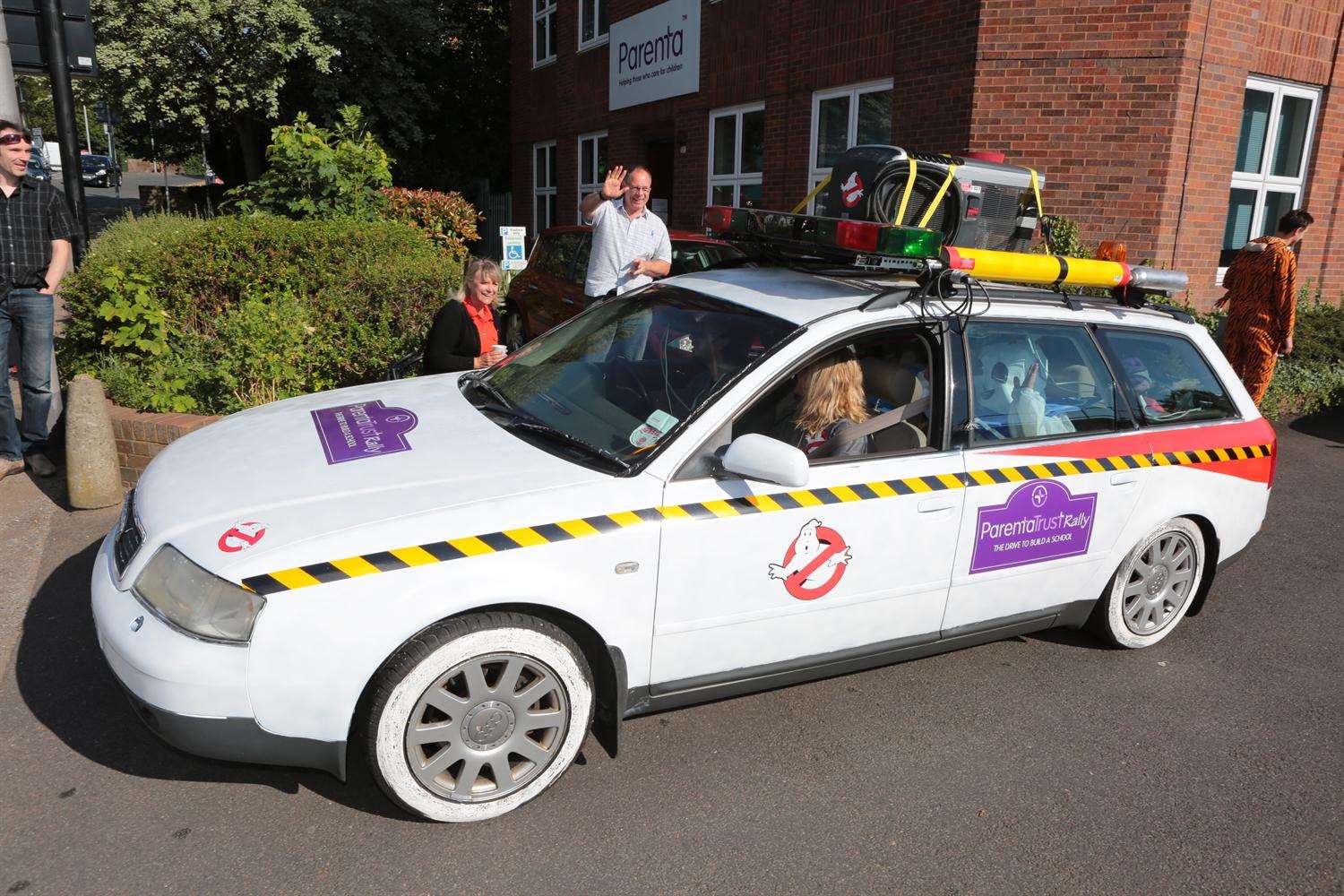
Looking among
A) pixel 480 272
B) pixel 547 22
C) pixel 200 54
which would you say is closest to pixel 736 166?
pixel 547 22

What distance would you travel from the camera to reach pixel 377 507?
2.86 metres

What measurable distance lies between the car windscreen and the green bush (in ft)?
9.71

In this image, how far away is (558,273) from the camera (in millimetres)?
9359

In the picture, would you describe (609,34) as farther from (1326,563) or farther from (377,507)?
(377,507)

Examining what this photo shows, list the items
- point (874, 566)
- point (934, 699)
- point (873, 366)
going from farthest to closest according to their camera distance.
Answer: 1. point (934, 699)
2. point (873, 366)
3. point (874, 566)

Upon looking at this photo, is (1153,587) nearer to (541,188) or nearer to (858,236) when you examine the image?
(858,236)

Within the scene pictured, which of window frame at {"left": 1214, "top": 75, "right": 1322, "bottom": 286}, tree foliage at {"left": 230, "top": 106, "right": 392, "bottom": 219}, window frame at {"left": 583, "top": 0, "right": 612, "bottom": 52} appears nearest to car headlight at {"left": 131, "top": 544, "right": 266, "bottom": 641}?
tree foliage at {"left": 230, "top": 106, "right": 392, "bottom": 219}

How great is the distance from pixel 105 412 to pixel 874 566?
4672 mm

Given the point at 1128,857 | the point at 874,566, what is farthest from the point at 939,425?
the point at 1128,857

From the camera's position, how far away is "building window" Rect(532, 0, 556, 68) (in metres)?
19.0

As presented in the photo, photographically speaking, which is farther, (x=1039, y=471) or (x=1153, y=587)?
(x=1153, y=587)

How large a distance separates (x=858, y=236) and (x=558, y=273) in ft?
20.0

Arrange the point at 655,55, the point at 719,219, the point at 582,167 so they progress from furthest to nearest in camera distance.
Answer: the point at 582,167, the point at 655,55, the point at 719,219

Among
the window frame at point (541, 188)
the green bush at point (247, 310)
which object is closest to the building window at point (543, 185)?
the window frame at point (541, 188)
